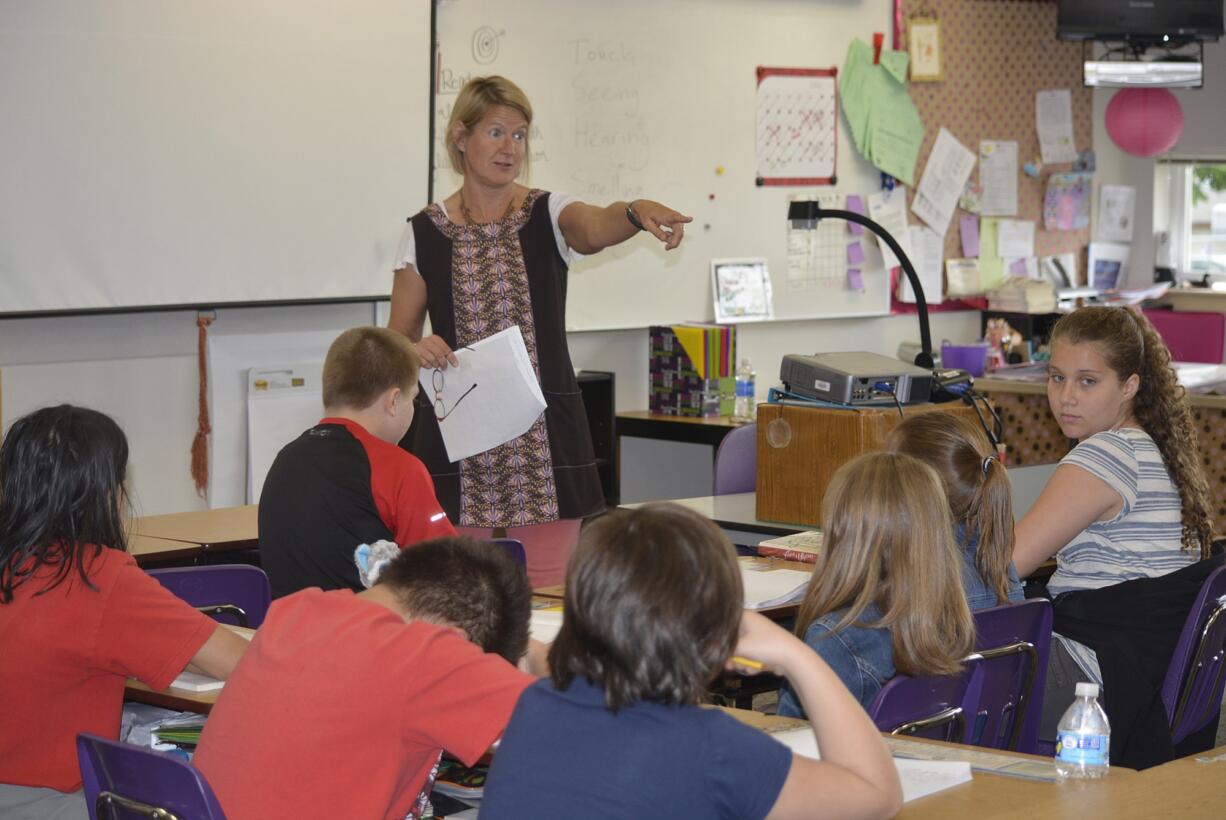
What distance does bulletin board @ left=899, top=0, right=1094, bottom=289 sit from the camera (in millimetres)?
6848

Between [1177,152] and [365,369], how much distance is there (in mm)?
A: 6395

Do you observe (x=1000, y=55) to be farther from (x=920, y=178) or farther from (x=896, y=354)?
(x=896, y=354)

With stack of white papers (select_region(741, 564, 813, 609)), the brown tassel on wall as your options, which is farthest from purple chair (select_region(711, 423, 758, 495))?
the brown tassel on wall

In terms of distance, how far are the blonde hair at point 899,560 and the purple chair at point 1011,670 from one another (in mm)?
117

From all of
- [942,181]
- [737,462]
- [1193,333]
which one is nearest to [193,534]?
[737,462]

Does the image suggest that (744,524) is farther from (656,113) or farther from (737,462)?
(656,113)

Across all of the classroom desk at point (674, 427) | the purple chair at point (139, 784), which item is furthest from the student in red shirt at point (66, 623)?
the classroom desk at point (674, 427)

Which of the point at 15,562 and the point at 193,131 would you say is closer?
the point at 15,562

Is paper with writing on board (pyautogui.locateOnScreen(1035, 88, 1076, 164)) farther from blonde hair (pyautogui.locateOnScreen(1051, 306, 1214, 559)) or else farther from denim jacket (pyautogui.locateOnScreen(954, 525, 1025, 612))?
denim jacket (pyautogui.locateOnScreen(954, 525, 1025, 612))

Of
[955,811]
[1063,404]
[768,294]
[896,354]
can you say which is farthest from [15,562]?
[896,354]

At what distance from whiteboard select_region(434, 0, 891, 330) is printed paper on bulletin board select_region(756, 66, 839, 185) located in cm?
5

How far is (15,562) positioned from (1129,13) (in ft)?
18.8

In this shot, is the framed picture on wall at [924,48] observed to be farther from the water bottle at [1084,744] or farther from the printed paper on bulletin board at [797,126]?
the water bottle at [1084,744]

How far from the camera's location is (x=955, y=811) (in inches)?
68.3
